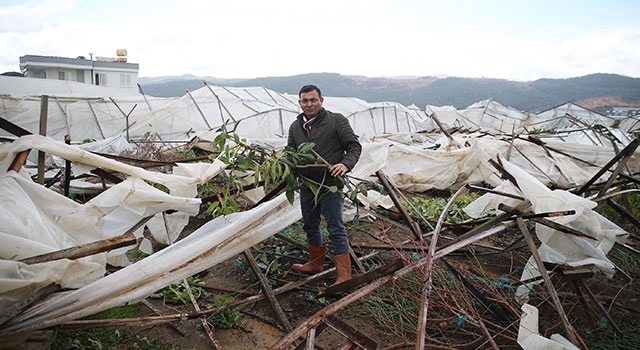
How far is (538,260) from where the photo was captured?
2307 mm

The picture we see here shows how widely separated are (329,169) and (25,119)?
1235 cm

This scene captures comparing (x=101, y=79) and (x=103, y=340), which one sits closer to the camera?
(x=103, y=340)

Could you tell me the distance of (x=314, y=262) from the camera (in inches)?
125

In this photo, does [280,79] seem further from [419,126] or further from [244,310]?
[244,310]

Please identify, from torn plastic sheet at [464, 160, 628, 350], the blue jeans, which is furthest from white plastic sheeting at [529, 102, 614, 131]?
the blue jeans

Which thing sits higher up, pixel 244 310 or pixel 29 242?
pixel 29 242

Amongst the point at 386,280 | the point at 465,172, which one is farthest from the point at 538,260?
the point at 465,172

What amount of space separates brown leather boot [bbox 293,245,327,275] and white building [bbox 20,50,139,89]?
1271 inches

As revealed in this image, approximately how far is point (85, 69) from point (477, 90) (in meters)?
40.5

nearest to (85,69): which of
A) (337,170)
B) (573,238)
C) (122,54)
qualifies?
(122,54)

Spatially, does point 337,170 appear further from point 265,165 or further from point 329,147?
point 265,165

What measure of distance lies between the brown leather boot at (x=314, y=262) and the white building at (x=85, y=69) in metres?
32.3

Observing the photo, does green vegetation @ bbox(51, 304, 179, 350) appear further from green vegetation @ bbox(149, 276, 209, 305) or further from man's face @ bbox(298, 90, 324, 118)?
man's face @ bbox(298, 90, 324, 118)

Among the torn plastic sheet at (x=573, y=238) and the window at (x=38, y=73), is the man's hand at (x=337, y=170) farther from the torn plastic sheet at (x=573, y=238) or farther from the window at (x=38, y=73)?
the window at (x=38, y=73)
